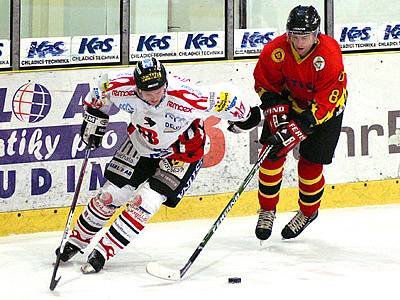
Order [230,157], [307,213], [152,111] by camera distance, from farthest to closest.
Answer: [230,157], [307,213], [152,111]

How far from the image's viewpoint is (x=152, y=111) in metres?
4.38

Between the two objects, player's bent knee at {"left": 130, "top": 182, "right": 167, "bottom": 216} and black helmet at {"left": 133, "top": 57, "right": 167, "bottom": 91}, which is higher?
black helmet at {"left": 133, "top": 57, "right": 167, "bottom": 91}

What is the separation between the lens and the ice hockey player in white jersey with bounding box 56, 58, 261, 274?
4.33m

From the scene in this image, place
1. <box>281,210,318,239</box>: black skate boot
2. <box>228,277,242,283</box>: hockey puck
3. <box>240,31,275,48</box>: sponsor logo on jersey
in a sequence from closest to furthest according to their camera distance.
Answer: <box>228,277,242,283</box>: hockey puck
<box>281,210,318,239</box>: black skate boot
<box>240,31,275,48</box>: sponsor logo on jersey

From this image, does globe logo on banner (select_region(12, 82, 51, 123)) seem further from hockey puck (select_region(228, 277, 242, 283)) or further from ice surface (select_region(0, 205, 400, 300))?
hockey puck (select_region(228, 277, 242, 283))

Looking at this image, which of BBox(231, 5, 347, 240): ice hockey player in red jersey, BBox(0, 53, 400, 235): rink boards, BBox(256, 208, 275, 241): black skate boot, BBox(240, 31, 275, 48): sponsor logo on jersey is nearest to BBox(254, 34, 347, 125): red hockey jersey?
BBox(231, 5, 347, 240): ice hockey player in red jersey

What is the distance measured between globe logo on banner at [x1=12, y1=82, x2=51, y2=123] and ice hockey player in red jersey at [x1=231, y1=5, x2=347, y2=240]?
1393mm

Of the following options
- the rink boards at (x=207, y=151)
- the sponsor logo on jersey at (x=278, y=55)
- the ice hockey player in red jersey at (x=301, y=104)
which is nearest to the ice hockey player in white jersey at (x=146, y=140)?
the ice hockey player in red jersey at (x=301, y=104)

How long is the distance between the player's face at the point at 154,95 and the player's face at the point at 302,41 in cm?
80

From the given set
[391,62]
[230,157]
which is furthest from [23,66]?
[391,62]

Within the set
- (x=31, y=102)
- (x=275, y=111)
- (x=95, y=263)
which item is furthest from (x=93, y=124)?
(x=31, y=102)

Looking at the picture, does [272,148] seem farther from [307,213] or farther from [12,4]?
[12,4]

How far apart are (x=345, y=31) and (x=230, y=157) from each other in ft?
3.90

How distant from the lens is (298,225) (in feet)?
17.3
